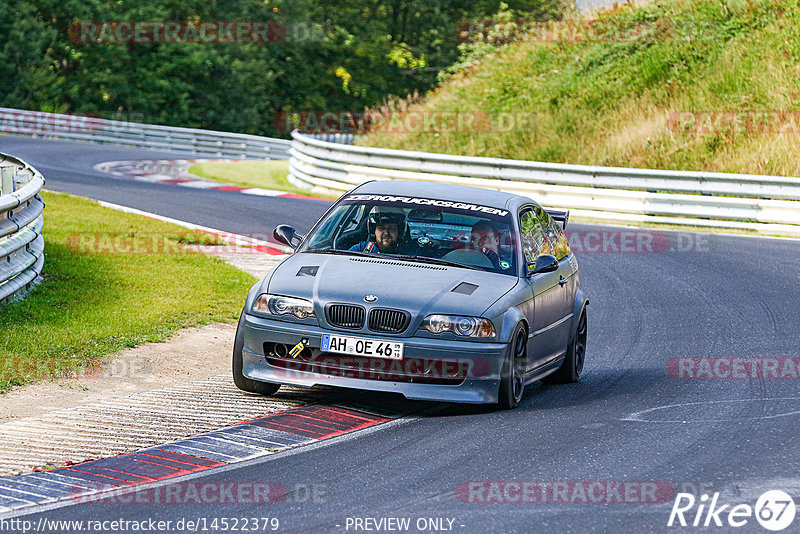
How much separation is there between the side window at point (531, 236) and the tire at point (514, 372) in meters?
0.89

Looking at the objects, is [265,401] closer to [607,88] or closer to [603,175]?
[603,175]

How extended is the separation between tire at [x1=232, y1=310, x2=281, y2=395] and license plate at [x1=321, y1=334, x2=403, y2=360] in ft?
2.17

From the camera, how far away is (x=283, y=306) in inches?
319

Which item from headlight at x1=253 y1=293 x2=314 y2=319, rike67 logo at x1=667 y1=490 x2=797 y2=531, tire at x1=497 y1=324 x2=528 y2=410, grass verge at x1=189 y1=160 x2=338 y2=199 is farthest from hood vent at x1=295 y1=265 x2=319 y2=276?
grass verge at x1=189 y1=160 x2=338 y2=199

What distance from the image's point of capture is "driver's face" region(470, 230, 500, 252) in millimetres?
8984

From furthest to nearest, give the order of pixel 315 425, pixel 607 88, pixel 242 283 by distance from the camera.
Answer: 1. pixel 607 88
2. pixel 242 283
3. pixel 315 425

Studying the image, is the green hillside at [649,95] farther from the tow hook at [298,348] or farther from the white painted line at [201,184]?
the tow hook at [298,348]

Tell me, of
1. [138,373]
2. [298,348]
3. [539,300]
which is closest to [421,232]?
[539,300]

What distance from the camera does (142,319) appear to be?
11.2 metres

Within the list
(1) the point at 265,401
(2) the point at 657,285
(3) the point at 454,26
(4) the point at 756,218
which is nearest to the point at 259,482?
(1) the point at 265,401

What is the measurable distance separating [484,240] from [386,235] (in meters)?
0.76

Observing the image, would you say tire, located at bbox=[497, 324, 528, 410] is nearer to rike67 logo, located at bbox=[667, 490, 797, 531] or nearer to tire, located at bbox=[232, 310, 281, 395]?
tire, located at bbox=[232, 310, 281, 395]

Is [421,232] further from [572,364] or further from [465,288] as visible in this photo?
[572,364]

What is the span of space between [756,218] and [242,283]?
10.6 meters
